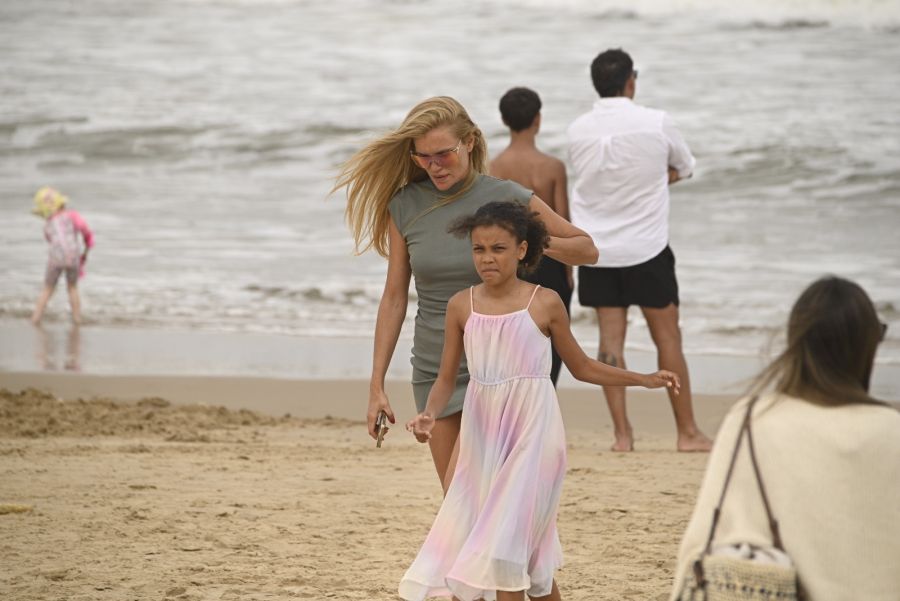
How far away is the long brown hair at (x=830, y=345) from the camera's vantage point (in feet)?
8.64

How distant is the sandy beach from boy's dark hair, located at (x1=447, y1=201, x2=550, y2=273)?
1.42 meters

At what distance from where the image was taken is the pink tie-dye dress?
3.80 meters

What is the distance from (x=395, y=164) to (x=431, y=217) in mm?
216

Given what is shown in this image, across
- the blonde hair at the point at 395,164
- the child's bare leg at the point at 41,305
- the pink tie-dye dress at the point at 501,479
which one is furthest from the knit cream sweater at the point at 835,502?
the child's bare leg at the point at 41,305

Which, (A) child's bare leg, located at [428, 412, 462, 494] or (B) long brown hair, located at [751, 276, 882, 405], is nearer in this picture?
(B) long brown hair, located at [751, 276, 882, 405]

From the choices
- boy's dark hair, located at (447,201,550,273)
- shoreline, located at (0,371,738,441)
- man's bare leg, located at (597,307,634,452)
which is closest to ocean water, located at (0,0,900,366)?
shoreline, located at (0,371,738,441)

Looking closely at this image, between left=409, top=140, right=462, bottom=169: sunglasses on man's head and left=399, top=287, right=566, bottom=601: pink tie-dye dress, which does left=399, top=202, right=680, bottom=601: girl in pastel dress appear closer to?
left=399, top=287, right=566, bottom=601: pink tie-dye dress

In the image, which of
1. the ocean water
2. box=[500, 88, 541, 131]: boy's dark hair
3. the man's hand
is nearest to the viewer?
box=[500, 88, 541, 131]: boy's dark hair

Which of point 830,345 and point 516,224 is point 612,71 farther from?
point 830,345

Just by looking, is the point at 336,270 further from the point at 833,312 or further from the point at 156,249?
the point at 833,312

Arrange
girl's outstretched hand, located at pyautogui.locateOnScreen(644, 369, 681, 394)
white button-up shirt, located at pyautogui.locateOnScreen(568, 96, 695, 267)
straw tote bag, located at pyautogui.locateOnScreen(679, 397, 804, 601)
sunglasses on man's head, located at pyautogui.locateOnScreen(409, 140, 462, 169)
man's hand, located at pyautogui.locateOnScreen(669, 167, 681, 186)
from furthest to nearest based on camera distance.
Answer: man's hand, located at pyautogui.locateOnScreen(669, 167, 681, 186) < white button-up shirt, located at pyautogui.locateOnScreen(568, 96, 695, 267) < sunglasses on man's head, located at pyautogui.locateOnScreen(409, 140, 462, 169) < girl's outstretched hand, located at pyautogui.locateOnScreen(644, 369, 681, 394) < straw tote bag, located at pyautogui.locateOnScreen(679, 397, 804, 601)

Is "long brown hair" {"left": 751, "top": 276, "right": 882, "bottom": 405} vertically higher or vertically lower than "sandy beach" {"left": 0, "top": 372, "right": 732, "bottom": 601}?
higher

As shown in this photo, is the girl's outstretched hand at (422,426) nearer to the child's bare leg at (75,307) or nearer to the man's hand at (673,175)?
the man's hand at (673,175)

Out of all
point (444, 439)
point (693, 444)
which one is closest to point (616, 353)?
point (693, 444)
